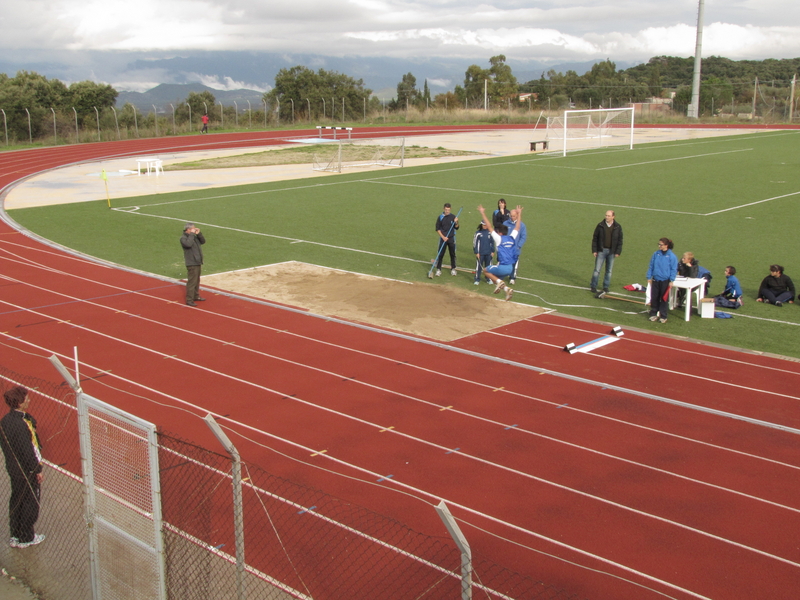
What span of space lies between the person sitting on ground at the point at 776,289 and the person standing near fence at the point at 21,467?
1287 cm

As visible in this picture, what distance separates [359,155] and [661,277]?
32.5 metres

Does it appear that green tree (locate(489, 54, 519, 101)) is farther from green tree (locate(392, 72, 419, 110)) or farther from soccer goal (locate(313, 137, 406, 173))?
soccer goal (locate(313, 137, 406, 173))

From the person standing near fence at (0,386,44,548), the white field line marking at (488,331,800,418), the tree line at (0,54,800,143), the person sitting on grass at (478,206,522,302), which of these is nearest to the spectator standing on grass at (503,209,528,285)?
the person sitting on grass at (478,206,522,302)

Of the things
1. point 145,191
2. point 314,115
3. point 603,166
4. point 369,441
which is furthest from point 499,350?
point 314,115

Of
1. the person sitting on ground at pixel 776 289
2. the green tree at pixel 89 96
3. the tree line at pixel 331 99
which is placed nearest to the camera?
the person sitting on ground at pixel 776 289

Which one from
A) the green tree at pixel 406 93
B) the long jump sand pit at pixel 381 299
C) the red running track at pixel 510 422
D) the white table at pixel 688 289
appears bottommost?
the red running track at pixel 510 422

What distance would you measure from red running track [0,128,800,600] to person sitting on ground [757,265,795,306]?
3.28 m

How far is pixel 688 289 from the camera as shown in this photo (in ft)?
44.2

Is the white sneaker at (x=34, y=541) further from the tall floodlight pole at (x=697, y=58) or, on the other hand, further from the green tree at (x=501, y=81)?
the green tree at (x=501, y=81)

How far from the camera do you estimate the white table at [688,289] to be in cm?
1349

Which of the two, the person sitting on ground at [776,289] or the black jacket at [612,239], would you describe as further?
the black jacket at [612,239]

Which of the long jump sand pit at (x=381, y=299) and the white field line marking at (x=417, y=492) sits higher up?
the long jump sand pit at (x=381, y=299)

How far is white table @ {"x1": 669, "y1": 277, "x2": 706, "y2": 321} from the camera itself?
1349 cm

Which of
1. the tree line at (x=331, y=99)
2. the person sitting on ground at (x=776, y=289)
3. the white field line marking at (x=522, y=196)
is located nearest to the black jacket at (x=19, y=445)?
the person sitting on ground at (x=776, y=289)
